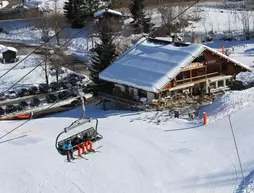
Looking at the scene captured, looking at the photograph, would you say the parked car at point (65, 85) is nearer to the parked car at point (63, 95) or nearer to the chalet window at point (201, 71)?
the parked car at point (63, 95)

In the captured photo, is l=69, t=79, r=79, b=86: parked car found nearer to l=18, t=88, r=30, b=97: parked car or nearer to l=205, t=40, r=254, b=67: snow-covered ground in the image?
l=18, t=88, r=30, b=97: parked car

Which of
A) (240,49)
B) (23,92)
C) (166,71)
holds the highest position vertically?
(166,71)

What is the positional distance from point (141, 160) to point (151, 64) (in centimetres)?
1407

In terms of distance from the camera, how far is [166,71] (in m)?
39.2

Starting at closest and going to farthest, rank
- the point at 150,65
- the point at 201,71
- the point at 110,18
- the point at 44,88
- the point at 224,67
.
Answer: the point at 150,65
the point at 201,71
the point at 224,67
the point at 44,88
the point at 110,18

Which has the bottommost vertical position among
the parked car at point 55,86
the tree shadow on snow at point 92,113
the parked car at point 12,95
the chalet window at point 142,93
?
the parked car at point 12,95

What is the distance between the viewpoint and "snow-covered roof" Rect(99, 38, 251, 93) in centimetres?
3906

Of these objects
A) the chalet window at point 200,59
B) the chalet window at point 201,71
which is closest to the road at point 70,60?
the chalet window at point 201,71

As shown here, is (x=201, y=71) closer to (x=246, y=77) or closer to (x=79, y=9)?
(x=246, y=77)

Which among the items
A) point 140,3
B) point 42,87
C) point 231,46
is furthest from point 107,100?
point 140,3

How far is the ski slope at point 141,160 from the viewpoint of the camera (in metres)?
25.4

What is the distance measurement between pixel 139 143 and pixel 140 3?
40.7 metres

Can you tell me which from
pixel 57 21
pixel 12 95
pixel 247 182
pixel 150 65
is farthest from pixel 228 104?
pixel 57 21

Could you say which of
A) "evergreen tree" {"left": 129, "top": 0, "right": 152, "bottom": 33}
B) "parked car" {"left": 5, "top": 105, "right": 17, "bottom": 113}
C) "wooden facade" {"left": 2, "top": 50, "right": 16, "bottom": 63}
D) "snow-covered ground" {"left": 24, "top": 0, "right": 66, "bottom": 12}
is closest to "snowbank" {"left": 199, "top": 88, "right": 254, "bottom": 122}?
"parked car" {"left": 5, "top": 105, "right": 17, "bottom": 113}
